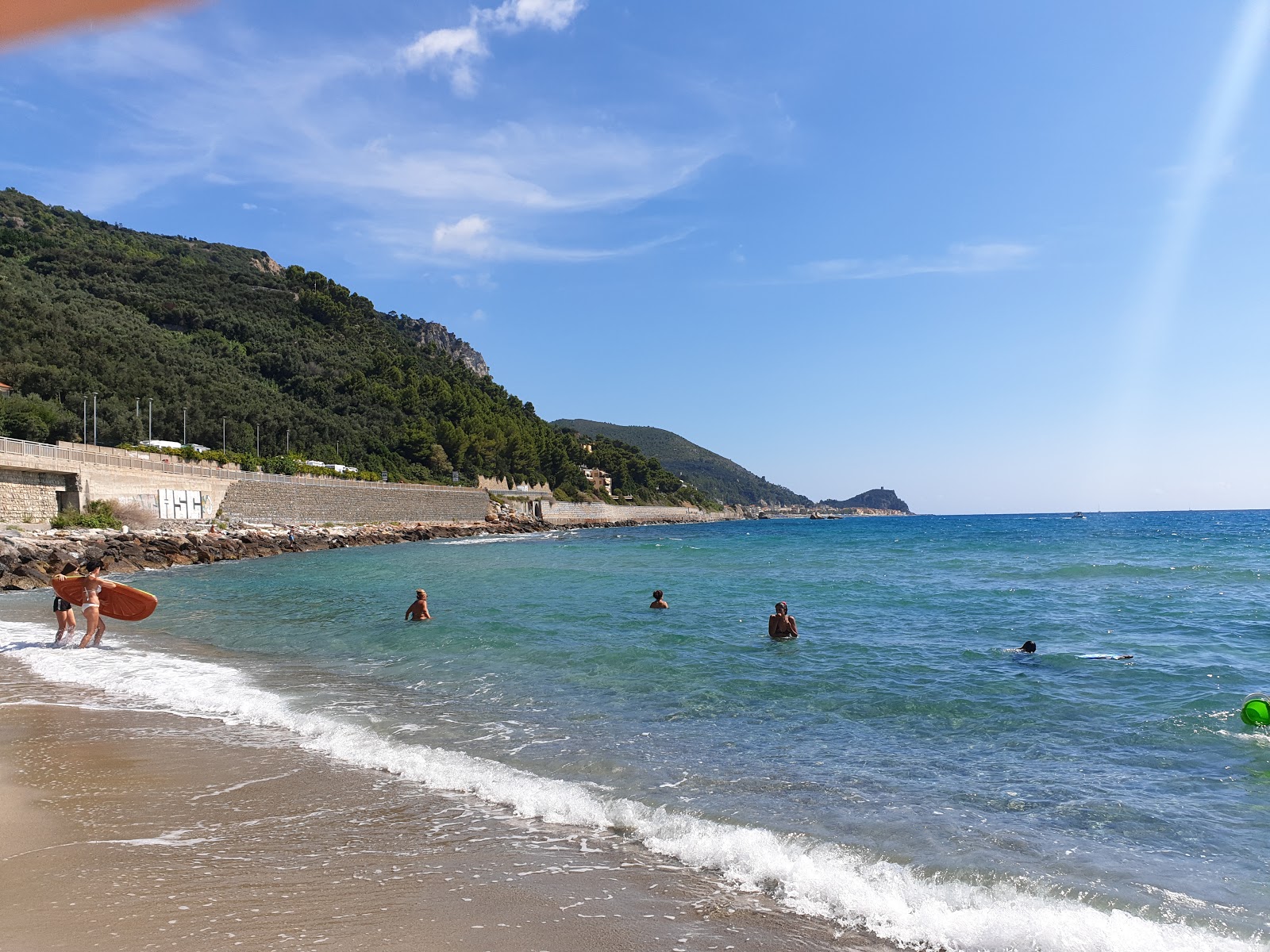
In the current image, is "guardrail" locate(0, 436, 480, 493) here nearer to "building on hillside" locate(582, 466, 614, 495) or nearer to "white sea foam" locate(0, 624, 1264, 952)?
"white sea foam" locate(0, 624, 1264, 952)

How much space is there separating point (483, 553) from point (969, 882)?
3833 cm

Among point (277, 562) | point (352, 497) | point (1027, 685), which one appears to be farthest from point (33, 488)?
point (1027, 685)

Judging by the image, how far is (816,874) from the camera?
4930 millimetres

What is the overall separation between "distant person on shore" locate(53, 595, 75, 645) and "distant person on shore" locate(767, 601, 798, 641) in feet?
38.0

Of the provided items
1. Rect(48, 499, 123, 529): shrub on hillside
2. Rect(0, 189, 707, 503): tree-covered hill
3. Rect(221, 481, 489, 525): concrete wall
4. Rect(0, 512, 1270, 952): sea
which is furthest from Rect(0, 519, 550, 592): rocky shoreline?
Rect(0, 189, 707, 503): tree-covered hill

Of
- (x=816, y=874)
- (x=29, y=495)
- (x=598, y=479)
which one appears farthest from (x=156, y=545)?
(x=598, y=479)

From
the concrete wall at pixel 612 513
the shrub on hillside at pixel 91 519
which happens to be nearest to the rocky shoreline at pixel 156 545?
the shrub on hillside at pixel 91 519

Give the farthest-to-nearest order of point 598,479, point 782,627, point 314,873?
point 598,479 → point 782,627 → point 314,873

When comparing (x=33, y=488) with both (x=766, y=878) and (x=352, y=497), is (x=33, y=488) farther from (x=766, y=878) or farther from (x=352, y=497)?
(x=766, y=878)

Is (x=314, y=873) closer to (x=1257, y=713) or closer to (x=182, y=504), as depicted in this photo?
(x=1257, y=713)

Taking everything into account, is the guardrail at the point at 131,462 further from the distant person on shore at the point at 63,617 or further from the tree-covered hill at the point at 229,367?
the distant person on shore at the point at 63,617

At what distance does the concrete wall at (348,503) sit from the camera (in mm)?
49875

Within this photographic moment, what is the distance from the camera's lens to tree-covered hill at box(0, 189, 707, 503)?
195 ft

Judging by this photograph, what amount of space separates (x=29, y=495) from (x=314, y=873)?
34650 millimetres
